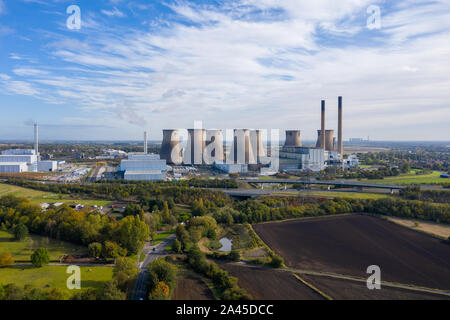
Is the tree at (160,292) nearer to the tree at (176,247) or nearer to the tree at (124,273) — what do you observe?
the tree at (124,273)

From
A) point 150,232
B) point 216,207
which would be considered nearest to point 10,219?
point 150,232

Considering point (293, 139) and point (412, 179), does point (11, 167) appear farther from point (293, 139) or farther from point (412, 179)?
point (412, 179)

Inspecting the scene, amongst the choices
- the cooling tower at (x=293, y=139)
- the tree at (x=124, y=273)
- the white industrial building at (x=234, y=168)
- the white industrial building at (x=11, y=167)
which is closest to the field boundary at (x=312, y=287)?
the tree at (x=124, y=273)

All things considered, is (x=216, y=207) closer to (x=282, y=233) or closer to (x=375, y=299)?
(x=282, y=233)
